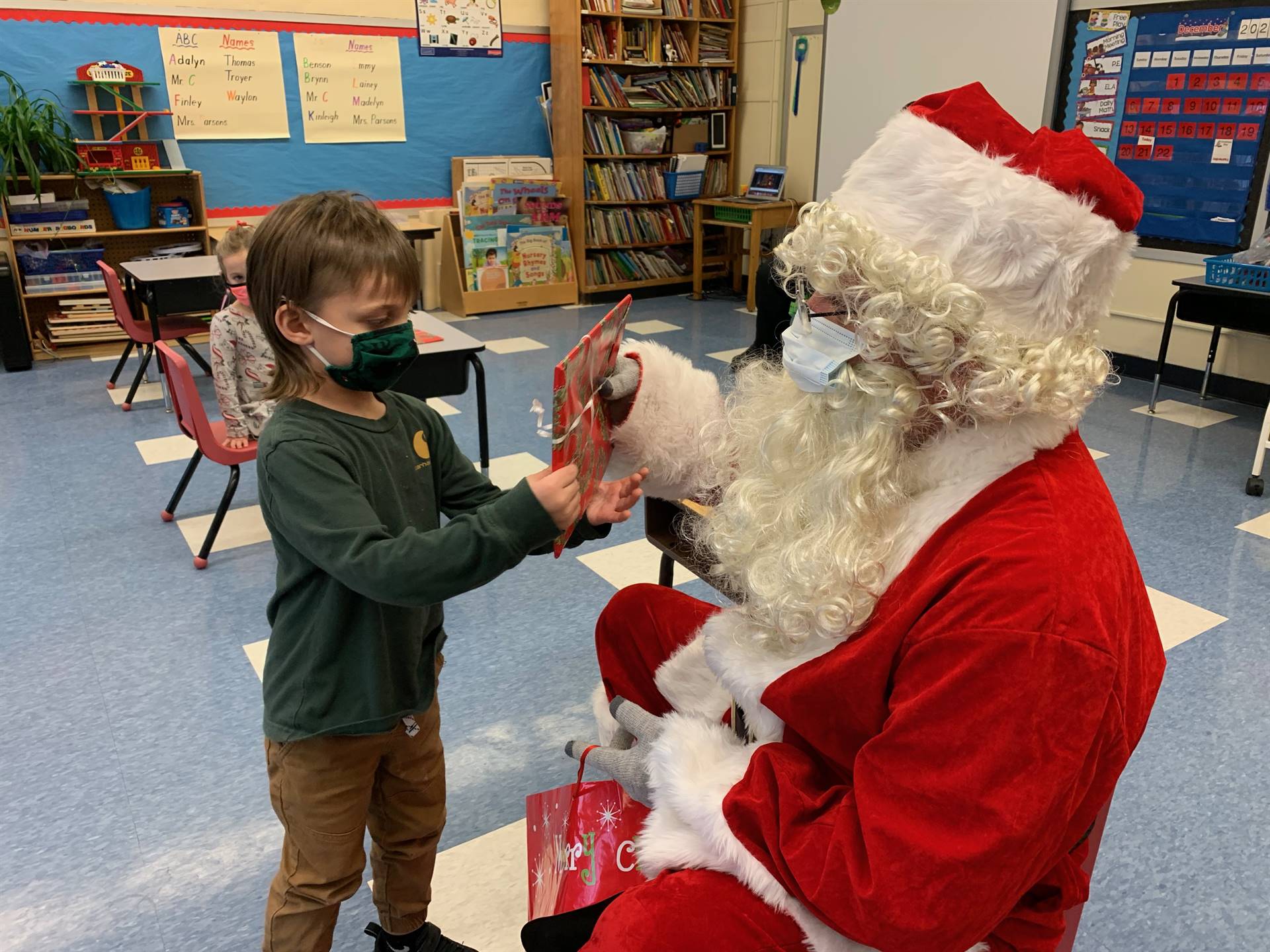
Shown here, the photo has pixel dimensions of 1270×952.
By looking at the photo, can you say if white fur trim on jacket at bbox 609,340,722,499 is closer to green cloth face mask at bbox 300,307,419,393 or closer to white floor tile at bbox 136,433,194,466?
green cloth face mask at bbox 300,307,419,393

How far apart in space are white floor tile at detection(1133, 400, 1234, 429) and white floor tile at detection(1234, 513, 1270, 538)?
3.61ft

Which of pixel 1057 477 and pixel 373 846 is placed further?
pixel 373 846

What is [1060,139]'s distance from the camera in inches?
37.3

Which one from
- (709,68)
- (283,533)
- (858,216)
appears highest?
(709,68)

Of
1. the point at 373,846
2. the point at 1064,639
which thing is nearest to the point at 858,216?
the point at 1064,639

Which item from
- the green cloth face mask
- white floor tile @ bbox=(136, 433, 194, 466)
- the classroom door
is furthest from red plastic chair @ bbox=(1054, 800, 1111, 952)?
the classroom door

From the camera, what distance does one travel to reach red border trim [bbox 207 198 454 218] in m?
5.77

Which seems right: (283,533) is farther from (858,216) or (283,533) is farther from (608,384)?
(858,216)

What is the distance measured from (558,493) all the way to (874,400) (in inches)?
15.0

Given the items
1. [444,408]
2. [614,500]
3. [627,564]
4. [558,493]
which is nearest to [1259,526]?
[627,564]

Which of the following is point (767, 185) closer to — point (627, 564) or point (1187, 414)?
point (1187, 414)

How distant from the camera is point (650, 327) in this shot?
5988 mm

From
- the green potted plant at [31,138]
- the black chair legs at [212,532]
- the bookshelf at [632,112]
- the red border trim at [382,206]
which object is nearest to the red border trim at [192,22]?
the green potted plant at [31,138]

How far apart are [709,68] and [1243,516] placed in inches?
204
